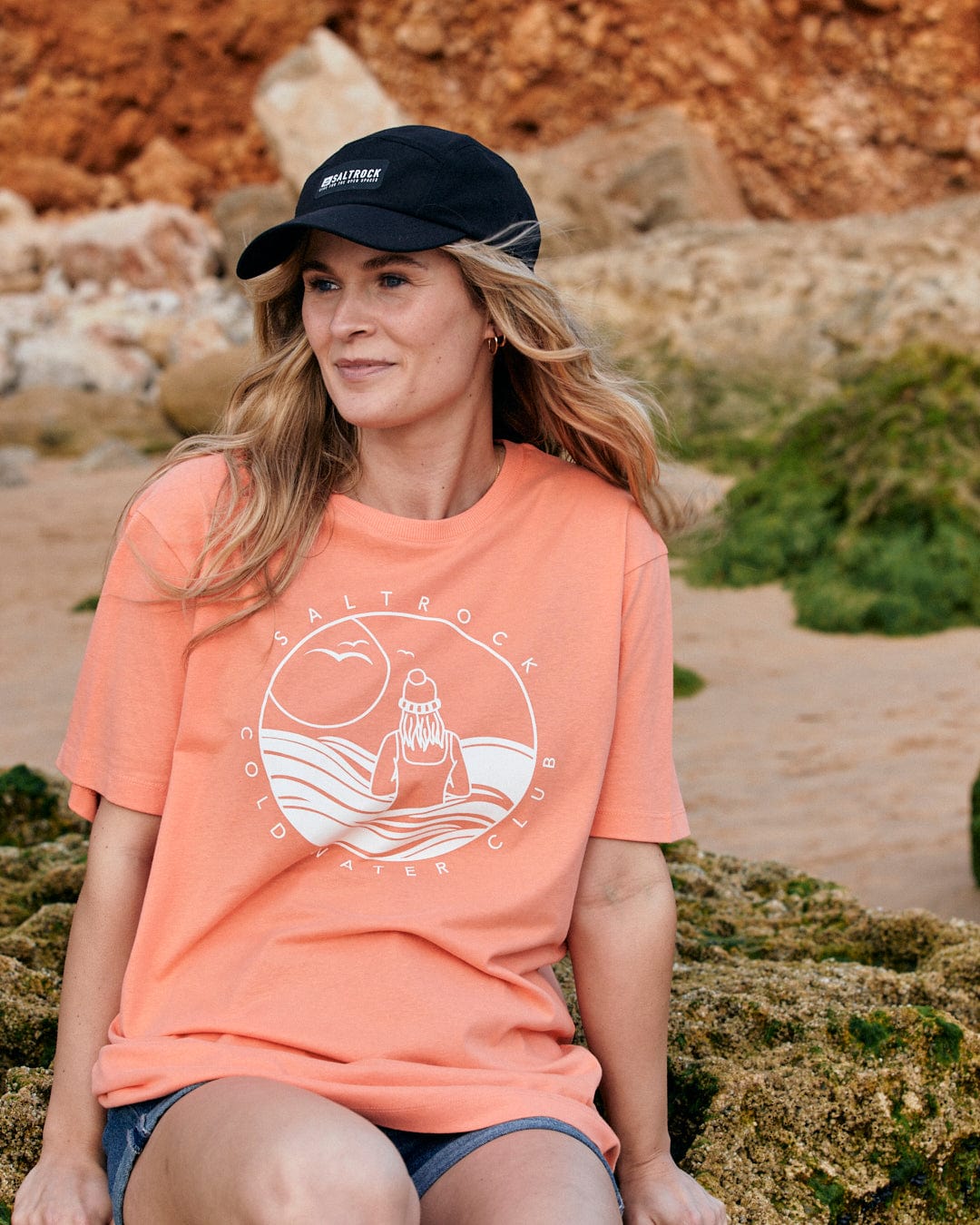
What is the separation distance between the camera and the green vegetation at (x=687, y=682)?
5953 millimetres

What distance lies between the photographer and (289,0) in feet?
70.7

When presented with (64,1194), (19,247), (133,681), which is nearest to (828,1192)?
(64,1194)

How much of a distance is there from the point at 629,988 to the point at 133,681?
0.75m

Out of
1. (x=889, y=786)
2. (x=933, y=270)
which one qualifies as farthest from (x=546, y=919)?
(x=933, y=270)

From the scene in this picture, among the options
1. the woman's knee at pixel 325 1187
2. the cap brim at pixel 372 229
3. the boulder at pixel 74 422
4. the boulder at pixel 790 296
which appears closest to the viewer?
the woman's knee at pixel 325 1187

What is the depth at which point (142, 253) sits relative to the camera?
1911cm

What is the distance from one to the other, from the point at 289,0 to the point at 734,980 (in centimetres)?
2197

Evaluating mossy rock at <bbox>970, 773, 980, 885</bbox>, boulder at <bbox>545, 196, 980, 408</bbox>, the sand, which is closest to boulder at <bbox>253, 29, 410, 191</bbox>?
boulder at <bbox>545, 196, 980, 408</bbox>

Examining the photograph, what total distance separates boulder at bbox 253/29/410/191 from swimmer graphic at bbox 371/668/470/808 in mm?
14057

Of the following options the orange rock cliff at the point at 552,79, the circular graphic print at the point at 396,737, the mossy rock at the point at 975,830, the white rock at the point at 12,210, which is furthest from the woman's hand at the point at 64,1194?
the white rock at the point at 12,210

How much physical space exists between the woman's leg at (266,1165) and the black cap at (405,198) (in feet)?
3.27

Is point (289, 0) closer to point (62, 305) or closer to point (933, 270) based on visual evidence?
point (62, 305)

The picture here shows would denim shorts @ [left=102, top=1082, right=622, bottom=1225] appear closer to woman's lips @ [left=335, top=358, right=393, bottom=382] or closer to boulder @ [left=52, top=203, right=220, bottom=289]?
woman's lips @ [left=335, top=358, right=393, bottom=382]

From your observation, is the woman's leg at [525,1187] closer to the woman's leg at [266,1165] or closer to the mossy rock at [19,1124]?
the woman's leg at [266,1165]
